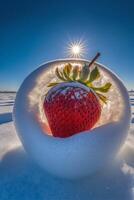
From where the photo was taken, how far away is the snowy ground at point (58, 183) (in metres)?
0.74

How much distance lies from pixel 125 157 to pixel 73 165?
1.04ft

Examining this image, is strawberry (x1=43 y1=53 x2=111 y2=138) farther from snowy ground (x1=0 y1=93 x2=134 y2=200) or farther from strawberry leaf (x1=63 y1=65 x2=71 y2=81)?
snowy ground (x1=0 y1=93 x2=134 y2=200)

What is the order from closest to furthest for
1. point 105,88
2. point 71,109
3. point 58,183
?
1. point 58,183
2. point 71,109
3. point 105,88

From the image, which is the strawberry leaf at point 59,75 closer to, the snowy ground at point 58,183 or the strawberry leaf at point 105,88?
the strawberry leaf at point 105,88

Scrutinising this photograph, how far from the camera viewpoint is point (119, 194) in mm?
747

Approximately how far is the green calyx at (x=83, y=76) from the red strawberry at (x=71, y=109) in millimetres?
67

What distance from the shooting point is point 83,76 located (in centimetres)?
102

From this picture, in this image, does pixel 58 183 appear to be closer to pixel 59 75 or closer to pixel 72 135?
pixel 72 135

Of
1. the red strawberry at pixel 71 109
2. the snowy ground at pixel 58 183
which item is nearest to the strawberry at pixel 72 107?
the red strawberry at pixel 71 109

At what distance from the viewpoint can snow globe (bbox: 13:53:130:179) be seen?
2.60ft

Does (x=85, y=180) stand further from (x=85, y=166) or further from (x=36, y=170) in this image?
(x=36, y=170)

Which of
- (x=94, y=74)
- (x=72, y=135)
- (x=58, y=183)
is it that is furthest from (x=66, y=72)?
(x=58, y=183)

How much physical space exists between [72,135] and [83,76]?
10.1 inches

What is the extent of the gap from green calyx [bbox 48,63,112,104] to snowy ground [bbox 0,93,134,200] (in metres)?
0.29
